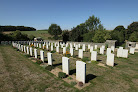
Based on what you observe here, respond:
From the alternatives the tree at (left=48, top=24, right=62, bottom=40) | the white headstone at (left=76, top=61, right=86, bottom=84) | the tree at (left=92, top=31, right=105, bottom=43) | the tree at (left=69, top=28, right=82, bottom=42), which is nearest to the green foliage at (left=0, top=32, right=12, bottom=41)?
the tree at (left=48, top=24, right=62, bottom=40)

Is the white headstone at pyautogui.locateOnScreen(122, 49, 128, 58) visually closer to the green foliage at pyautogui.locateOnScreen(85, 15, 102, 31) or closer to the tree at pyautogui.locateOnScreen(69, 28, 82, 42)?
the tree at pyautogui.locateOnScreen(69, 28, 82, 42)

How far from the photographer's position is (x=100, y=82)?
6.01 m

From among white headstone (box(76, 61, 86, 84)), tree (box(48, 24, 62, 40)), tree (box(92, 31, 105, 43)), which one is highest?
tree (box(48, 24, 62, 40))

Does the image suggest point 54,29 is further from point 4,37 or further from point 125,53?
point 125,53

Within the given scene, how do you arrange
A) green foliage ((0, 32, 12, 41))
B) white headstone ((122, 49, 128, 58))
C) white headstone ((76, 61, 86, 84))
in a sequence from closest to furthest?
1. white headstone ((76, 61, 86, 84))
2. white headstone ((122, 49, 128, 58))
3. green foliage ((0, 32, 12, 41))

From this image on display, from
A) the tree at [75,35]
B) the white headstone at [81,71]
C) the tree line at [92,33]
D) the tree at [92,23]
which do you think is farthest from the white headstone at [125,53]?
the tree at [92,23]

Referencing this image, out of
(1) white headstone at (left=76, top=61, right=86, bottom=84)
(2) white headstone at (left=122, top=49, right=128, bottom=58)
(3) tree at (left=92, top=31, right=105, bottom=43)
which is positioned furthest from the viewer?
(3) tree at (left=92, top=31, right=105, bottom=43)

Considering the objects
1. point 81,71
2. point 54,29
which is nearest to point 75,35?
point 54,29

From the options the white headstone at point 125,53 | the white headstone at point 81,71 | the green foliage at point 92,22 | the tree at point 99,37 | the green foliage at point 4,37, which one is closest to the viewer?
the white headstone at point 81,71

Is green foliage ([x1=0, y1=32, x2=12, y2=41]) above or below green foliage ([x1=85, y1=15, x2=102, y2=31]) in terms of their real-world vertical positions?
below

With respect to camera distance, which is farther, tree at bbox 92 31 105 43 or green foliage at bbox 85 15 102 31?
green foliage at bbox 85 15 102 31

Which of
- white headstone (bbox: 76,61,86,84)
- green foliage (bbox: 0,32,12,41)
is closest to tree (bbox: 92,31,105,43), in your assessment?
white headstone (bbox: 76,61,86,84)

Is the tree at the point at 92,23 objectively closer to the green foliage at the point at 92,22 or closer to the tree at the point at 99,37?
the green foliage at the point at 92,22

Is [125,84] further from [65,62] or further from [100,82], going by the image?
[65,62]
